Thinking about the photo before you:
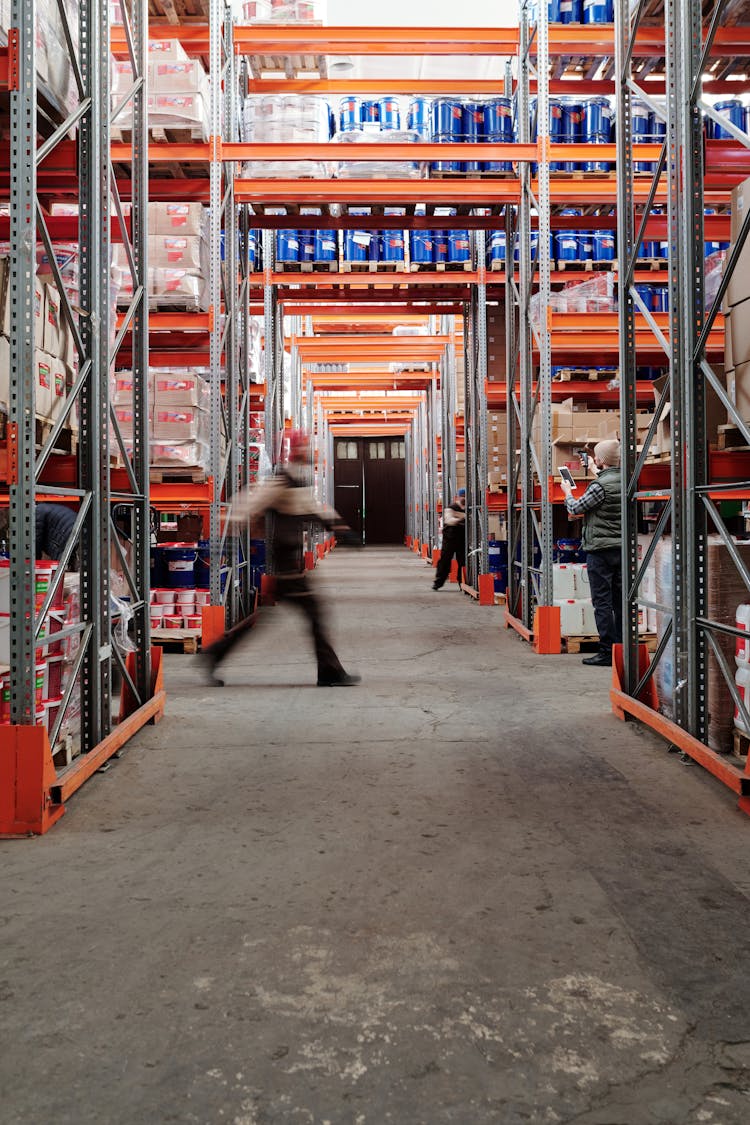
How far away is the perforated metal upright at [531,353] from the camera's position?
8938 mm

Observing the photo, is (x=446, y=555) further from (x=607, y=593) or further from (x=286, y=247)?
(x=607, y=593)

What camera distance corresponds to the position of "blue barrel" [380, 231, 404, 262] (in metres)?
12.7

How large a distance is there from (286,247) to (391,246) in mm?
1432

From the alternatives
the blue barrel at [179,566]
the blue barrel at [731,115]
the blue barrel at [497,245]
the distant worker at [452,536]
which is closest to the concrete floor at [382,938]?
the blue barrel at [179,566]

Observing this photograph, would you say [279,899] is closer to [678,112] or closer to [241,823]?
[241,823]

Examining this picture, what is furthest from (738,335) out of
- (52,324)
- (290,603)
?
(52,324)

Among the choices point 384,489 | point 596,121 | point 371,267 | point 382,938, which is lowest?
point 382,938

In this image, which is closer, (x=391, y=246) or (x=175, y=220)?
(x=175, y=220)

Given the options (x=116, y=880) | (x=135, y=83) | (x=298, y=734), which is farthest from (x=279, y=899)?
(x=135, y=83)

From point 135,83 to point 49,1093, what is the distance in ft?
18.3

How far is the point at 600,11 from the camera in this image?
936 centimetres

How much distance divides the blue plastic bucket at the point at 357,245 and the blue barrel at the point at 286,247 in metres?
0.69

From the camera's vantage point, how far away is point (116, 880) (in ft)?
10.8

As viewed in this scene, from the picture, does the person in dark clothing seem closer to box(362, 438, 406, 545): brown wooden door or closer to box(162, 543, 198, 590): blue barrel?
box(162, 543, 198, 590): blue barrel
